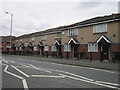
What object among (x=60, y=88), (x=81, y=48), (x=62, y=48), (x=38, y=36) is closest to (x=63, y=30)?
(x=62, y=48)

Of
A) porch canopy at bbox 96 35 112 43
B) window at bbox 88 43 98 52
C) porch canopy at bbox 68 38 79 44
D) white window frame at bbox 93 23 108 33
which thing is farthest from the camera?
porch canopy at bbox 68 38 79 44

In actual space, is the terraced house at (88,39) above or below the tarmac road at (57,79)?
above

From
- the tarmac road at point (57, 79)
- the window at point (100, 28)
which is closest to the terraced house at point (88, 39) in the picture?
the window at point (100, 28)

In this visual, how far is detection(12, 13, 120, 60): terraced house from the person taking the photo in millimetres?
19953

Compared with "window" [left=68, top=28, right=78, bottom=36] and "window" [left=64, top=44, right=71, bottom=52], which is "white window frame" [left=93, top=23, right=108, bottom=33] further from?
"window" [left=64, top=44, right=71, bottom=52]

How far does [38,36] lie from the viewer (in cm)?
3819

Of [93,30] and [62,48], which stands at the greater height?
[93,30]

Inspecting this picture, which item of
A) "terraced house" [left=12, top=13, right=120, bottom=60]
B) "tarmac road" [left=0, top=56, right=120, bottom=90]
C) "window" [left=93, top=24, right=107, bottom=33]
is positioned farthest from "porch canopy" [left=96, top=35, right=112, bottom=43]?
"tarmac road" [left=0, top=56, right=120, bottom=90]

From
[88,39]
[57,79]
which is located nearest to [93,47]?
[88,39]

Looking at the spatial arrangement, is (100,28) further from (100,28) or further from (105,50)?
(105,50)

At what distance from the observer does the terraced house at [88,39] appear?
786 inches

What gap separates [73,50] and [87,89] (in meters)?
20.8

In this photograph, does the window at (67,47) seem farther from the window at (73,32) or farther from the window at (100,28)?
the window at (100,28)

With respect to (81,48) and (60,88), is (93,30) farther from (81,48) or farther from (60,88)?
(60,88)
